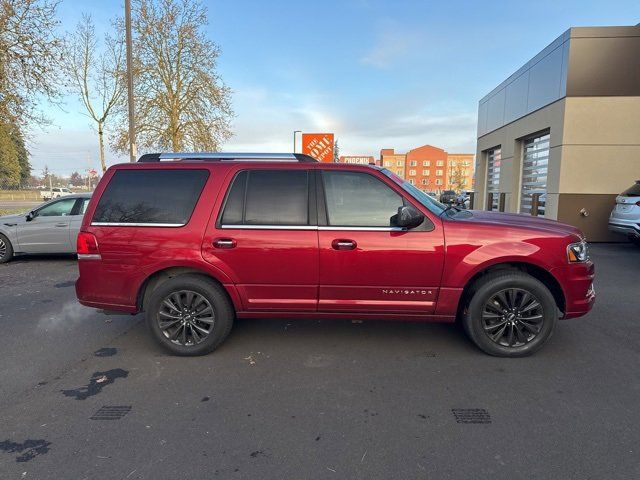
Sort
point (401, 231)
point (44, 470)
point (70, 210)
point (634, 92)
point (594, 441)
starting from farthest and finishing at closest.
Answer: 1. point (634, 92)
2. point (70, 210)
3. point (401, 231)
4. point (594, 441)
5. point (44, 470)

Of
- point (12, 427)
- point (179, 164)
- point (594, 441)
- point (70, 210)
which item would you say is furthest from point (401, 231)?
point (70, 210)

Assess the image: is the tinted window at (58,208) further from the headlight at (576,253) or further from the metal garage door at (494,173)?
the metal garage door at (494,173)

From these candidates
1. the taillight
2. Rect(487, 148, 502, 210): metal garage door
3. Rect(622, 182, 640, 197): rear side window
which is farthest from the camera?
Rect(487, 148, 502, 210): metal garage door

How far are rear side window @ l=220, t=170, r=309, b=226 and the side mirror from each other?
864 mm

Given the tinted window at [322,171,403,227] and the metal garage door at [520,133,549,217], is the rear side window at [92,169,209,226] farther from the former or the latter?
the metal garage door at [520,133,549,217]

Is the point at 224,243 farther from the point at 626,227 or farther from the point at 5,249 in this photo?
the point at 626,227

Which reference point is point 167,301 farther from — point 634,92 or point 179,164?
point 634,92

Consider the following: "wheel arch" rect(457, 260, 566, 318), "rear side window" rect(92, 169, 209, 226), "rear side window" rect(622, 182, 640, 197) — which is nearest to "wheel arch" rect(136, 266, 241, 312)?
"rear side window" rect(92, 169, 209, 226)

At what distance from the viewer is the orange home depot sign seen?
14.3m

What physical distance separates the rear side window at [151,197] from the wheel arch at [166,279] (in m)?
0.50

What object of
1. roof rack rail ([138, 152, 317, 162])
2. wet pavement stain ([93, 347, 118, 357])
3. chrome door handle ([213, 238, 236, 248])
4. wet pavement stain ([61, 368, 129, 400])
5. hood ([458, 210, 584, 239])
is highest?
roof rack rail ([138, 152, 317, 162])

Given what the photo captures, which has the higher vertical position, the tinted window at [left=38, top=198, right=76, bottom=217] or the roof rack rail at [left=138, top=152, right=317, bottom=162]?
the roof rack rail at [left=138, top=152, right=317, bottom=162]

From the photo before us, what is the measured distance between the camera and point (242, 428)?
2.75 metres

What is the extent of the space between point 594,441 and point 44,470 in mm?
3535
